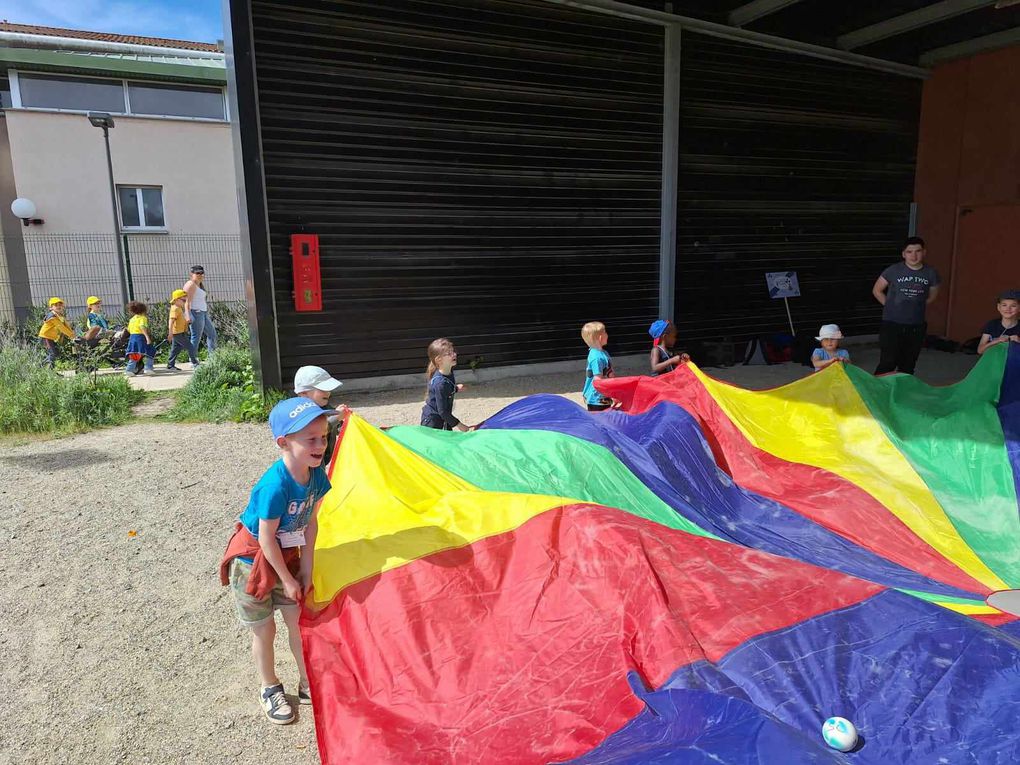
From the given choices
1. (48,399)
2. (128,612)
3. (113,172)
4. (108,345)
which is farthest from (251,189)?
(113,172)

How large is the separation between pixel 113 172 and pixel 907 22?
51.2ft

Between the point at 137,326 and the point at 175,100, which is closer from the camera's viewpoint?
the point at 137,326

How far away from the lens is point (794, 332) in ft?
36.2

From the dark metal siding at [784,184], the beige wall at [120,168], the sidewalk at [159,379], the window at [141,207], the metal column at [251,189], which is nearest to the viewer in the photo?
the metal column at [251,189]

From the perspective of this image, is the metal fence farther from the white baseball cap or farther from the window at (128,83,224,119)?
the white baseball cap

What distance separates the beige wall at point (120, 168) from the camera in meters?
14.8

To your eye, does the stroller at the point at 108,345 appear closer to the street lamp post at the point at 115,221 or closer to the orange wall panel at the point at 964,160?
the street lamp post at the point at 115,221

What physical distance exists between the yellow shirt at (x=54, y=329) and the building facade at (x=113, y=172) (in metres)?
2.32

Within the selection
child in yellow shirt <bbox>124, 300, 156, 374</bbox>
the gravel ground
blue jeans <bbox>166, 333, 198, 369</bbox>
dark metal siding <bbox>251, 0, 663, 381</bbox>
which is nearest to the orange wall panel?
dark metal siding <bbox>251, 0, 663, 381</bbox>

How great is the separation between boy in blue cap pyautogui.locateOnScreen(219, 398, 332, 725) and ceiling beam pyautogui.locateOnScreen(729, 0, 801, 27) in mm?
9182

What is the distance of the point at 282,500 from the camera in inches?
94.5

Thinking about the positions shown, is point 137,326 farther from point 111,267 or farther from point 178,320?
point 111,267

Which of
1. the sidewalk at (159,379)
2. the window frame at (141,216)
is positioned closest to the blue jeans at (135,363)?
the sidewalk at (159,379)

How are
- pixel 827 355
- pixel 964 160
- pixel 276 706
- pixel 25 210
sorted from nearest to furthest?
pixel 276 706 < pixel 827 355 < pixel 964 160 < pixel 25 210
